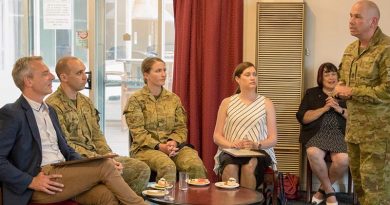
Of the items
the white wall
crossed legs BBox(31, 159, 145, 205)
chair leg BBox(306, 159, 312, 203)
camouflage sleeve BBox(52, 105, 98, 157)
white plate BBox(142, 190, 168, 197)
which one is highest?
the white wall

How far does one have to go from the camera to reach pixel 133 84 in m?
5.94

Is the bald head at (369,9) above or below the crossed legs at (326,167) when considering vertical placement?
above

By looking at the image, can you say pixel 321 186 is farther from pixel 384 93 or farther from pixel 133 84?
pixel 133 84

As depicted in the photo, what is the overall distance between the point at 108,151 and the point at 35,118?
0.91m

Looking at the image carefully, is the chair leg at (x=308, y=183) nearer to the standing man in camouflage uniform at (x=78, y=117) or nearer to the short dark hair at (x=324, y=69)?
the short dark hair at (x=324, y=69)

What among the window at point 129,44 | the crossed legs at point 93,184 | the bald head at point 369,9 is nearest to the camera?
the crossed legs at point 93,184

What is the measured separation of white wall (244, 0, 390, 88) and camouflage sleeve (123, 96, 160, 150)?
1.46 m

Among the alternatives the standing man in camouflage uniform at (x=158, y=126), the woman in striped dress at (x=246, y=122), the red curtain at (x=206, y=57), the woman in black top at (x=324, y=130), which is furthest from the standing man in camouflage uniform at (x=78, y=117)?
the woman in black top at (x=324, y=130)

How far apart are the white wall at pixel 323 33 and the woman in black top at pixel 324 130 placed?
0.25 meters

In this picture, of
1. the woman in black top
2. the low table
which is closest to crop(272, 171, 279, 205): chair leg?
the low table

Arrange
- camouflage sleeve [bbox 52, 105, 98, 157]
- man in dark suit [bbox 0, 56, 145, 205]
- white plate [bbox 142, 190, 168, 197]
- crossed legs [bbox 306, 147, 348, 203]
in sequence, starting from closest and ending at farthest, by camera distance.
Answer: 1. man in dark suit [bbox 0, 56, 145, 205]
2. white plate [bbox 142, 190, 168, 197]
3. camouflage sleeve [bbox 52, 105, 98, 157]
4. crossed legs [bbox 306, 147, 348, 203]

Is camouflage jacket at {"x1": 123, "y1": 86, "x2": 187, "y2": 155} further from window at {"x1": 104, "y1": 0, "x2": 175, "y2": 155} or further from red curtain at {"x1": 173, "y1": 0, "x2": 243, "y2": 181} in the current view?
window at {"x1": 104, "y1": 0, "x2": 175, "y2": 155}

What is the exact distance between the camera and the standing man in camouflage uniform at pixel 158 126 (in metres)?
4.26

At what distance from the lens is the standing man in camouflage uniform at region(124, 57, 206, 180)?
14.0ft
